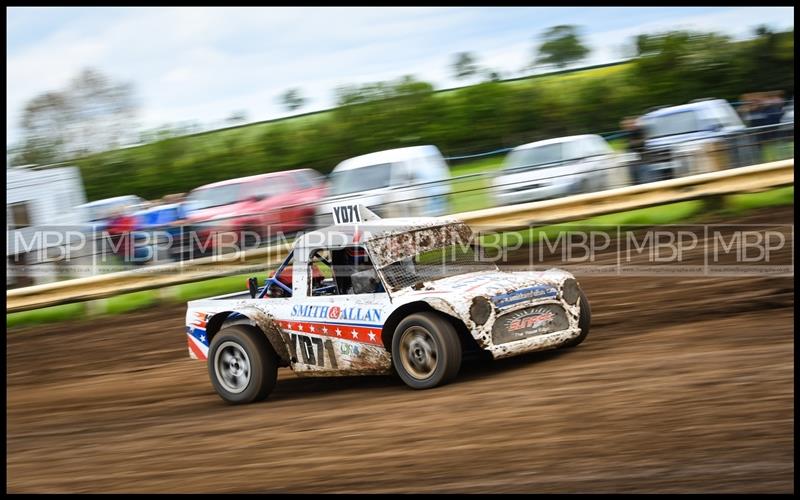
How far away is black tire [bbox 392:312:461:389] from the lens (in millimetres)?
6984

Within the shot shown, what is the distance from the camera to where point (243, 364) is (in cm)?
815

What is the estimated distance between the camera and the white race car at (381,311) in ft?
23.5

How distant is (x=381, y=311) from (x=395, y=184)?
6.80 meters

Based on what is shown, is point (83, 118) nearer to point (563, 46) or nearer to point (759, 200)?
point (563, 46)

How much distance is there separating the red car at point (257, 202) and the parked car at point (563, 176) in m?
2.83

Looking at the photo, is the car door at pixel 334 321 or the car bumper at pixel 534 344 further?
the car door at pixel 334 321

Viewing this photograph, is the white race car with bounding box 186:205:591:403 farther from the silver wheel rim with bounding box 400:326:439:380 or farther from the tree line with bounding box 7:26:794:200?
the tree line with bounding box 7:26:794:200

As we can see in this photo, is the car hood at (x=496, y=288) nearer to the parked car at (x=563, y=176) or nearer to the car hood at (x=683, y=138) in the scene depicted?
the parked car at (x=563, y=176)

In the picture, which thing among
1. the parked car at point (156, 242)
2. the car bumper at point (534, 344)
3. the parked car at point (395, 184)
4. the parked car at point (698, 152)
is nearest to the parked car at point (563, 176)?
the parked car at point (698, 152)

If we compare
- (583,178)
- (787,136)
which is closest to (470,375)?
(583,178)

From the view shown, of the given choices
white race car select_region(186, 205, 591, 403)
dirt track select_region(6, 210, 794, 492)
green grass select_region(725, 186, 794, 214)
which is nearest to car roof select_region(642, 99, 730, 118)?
green grass select_region(725, 186, 794, 214)

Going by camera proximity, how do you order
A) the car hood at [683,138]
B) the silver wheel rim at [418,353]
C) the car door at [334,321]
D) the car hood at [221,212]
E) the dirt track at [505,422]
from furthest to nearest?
the car hood at [221,212] < the car hood at [683,138] < the car door at [334,321] < the silver wheel rim at [418,353] < the dirt track at [505,422]

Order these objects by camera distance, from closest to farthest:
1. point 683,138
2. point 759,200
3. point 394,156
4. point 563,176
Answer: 1. point 759,200
2. point 563,176
3. point 683,138
4. point 394,156

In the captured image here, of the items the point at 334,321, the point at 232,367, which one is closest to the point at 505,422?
the point at 334,321
